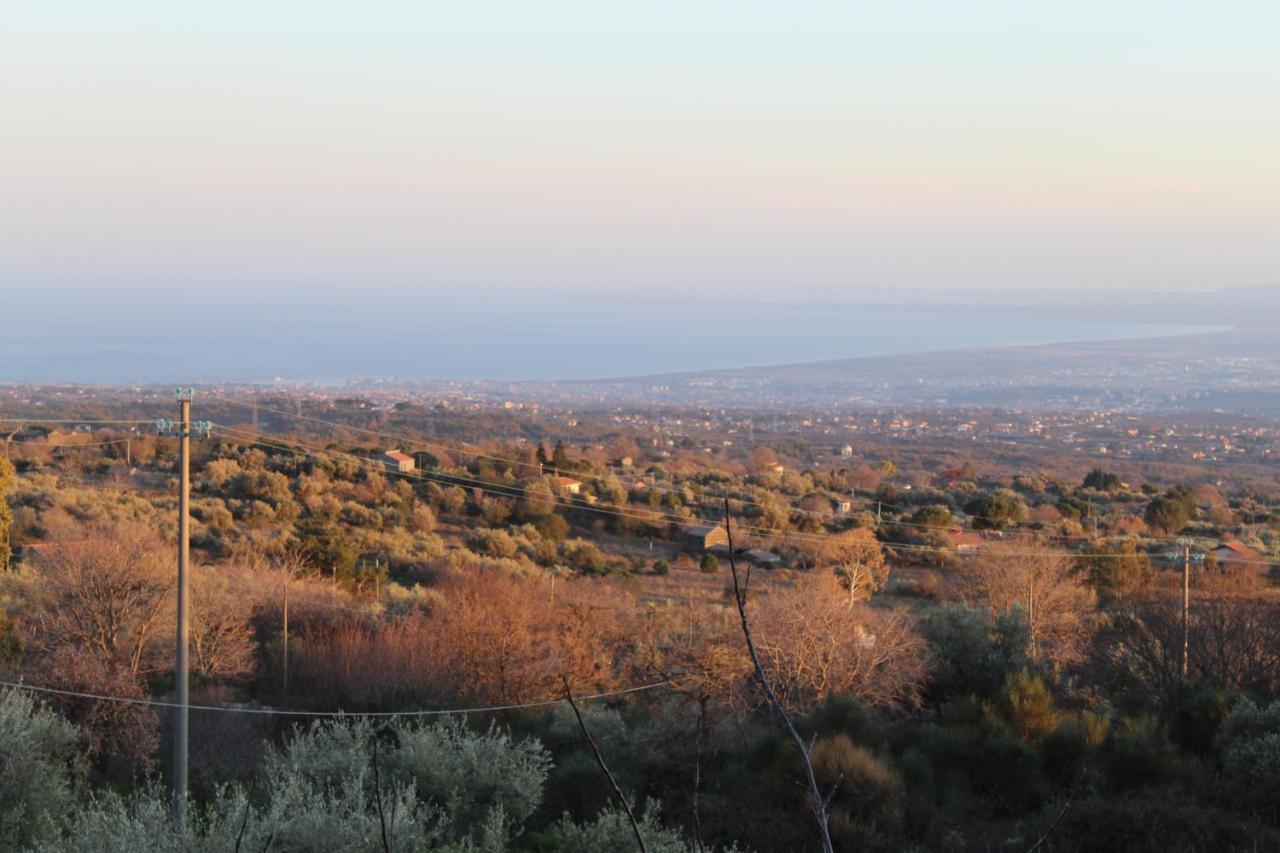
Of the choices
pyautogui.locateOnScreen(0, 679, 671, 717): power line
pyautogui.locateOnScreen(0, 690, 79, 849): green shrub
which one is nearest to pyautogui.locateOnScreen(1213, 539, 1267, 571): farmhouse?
pyautogui.locateOnScreen(0, 679, 671, 717): power line

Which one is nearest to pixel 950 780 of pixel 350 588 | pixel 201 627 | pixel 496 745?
pixel 496 745

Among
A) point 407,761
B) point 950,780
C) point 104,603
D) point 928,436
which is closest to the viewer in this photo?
point 407,761

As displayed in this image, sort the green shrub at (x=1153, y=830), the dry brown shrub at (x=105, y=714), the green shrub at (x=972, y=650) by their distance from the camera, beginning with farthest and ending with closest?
the green shrub at (x=972, y=650) → the dry brown shrub at (x=105, y=714) → the green shrub at (x=1153, y=830)

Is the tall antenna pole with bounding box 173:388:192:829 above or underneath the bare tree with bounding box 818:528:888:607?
above

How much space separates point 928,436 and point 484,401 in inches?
1381

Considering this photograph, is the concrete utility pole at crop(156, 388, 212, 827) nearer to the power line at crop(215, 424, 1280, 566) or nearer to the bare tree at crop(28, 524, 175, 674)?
the bare tree at crop(28, 524, 175, 674)

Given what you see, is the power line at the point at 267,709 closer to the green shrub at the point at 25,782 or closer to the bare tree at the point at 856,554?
the green shrub at the point at 25,782

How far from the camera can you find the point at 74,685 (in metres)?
15.2

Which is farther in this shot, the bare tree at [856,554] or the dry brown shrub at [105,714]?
the bare tree at [856,554]

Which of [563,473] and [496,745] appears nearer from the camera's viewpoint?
[496,745]

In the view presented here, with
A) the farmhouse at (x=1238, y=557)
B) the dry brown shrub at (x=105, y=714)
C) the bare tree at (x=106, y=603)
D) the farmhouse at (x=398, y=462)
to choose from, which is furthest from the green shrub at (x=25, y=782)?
the farmhouse at (x=398, y=462)

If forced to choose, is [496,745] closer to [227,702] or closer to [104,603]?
[227,702]

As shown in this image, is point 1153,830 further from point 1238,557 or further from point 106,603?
point 1238,557

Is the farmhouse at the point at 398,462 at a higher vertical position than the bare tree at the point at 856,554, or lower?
higher
